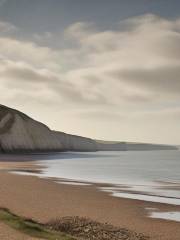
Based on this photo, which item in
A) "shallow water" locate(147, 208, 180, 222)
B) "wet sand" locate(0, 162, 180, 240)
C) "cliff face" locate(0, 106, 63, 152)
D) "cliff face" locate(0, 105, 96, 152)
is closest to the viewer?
"wet sand" locate(0, 162, 180, 240)

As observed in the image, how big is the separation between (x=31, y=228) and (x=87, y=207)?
5.62m

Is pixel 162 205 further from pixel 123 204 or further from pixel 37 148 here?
pixel 37 148

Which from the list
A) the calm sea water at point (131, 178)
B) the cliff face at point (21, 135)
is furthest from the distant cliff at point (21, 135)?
the calm sea water at point (131, 178)

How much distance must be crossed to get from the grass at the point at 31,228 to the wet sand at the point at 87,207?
0.55 m

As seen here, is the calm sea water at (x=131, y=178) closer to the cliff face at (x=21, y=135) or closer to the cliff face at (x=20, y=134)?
the cliff face at (x=20, y=134)

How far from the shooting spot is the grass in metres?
12.0

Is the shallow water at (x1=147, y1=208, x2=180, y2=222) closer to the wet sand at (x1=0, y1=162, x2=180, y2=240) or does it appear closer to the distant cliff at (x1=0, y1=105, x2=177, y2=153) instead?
the wet sand at (x1=0, y1=162, x2=180, y2=240)

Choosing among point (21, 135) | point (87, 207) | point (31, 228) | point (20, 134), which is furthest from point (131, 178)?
point (21, 135)

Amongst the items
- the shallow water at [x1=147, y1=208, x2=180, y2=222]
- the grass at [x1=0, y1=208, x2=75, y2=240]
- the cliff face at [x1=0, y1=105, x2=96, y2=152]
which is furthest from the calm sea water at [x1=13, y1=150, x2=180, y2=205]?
the cliff face at [x1=0, y1=105, x2=96, y2=152]

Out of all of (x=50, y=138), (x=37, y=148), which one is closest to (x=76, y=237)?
(x=37, y=148)

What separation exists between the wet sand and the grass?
1.80 feet

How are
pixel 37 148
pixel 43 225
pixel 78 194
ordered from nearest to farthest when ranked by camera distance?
1. pixel 43 225
2. pixel 78 194
3. pixel 37 148

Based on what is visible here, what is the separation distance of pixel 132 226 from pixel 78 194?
852 cm

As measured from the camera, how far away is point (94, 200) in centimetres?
2055
